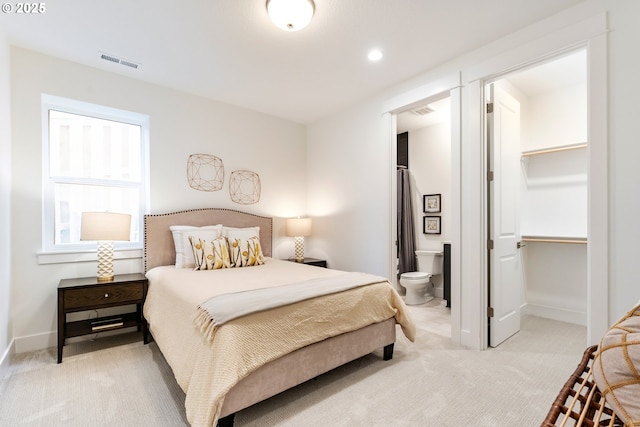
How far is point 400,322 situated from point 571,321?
233 cm

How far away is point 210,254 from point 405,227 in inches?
117

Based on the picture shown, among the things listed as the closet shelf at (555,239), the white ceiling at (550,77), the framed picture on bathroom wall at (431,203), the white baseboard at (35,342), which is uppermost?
the white ceiling at (550,77)

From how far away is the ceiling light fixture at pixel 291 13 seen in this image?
195 cm

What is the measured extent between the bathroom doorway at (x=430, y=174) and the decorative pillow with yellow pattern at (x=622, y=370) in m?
3.20

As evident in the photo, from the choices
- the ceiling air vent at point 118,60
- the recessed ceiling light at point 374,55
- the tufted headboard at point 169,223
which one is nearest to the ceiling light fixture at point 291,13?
the recessed ceiling light at point 374,55

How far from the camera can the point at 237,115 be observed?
3904mm

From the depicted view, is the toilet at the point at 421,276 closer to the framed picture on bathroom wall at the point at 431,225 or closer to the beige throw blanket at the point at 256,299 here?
the framed picture on bathroom wall at the point at 431,225

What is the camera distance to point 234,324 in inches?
61.8

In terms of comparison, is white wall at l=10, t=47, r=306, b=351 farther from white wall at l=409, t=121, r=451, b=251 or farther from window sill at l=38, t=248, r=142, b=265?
white wall at l=409, t=121, r=451, b=251

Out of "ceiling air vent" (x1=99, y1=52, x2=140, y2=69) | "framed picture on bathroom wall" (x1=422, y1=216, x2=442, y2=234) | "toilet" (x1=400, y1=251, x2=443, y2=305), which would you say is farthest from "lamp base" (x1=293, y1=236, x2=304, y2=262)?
"ceiling air vent" (x1=99, y1=52, x2=140, y2=69)

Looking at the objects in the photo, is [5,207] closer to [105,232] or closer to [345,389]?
[105,232]

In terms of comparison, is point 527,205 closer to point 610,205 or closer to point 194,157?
point 610,205

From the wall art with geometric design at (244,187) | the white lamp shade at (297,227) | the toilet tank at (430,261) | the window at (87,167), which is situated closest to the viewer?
the window at (87,167)

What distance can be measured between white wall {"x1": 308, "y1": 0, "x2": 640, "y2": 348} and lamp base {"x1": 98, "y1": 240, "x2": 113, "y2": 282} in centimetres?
248
